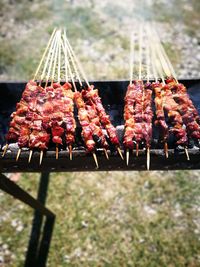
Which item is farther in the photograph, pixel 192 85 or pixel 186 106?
pixel 192 85

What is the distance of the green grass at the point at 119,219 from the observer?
223 inches

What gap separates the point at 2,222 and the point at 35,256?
37.6 inches

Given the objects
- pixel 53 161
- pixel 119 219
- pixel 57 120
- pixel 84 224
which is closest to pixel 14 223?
pixel 84 224

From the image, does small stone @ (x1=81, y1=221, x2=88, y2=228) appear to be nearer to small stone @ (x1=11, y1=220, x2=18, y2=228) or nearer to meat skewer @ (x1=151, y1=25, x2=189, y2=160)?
small stone @ (x1=11, y1=220, x2=18, y2=228)

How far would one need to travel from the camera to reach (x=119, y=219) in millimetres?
6105

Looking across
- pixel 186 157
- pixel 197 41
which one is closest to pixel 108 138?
pixel 186 157

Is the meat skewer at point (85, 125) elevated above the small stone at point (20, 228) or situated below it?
above

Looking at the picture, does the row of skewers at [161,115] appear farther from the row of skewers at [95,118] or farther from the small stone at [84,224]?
the small stone at [84,224]

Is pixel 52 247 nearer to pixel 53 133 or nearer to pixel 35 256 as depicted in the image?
pixel 35 256

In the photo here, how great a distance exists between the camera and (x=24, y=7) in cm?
1016

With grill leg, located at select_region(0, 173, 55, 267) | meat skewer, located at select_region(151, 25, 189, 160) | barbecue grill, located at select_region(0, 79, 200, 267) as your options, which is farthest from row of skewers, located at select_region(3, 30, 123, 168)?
grill leg, located at select_region(0, 173, 55, 267)

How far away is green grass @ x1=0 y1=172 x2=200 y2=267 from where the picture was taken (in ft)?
18.6

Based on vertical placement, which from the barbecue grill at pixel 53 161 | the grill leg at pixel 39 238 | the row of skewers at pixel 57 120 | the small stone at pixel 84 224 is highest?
the row of skewers at pixel 57 120

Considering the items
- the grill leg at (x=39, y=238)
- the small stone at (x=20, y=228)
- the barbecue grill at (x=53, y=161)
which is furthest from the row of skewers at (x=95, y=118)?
the small stone at (x=20, y=228)
